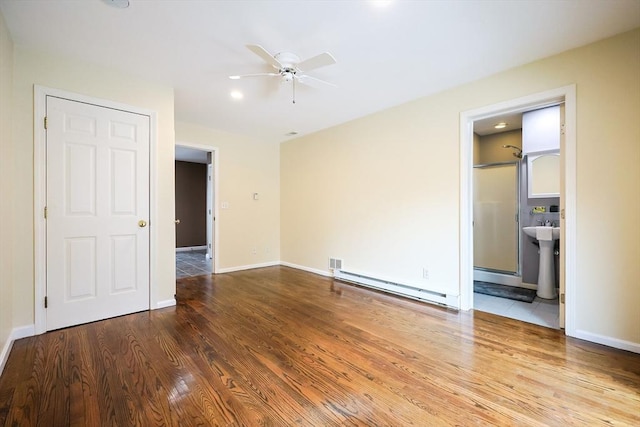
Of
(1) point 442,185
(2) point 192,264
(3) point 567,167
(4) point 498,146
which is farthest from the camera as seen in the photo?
(2) point 192,264

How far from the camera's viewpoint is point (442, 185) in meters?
3.34

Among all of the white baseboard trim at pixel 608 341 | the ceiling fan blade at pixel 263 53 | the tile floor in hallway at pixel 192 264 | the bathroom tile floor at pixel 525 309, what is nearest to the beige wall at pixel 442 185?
the white baseboard trim at pixel 608 341

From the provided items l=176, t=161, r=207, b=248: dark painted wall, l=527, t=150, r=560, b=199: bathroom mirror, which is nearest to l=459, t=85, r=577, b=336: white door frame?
l=527, t=150, r=560, b=199: bathroom mirror

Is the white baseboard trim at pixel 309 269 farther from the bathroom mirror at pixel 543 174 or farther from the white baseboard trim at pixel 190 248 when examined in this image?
the white baseboard trim at pixel 190 248

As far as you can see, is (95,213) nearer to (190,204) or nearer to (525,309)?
(525,309)

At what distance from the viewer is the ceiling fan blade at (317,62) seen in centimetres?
224

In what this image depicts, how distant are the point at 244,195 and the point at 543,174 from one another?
4.79 meters

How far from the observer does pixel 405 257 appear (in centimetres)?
372

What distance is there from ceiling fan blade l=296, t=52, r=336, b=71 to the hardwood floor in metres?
2.33

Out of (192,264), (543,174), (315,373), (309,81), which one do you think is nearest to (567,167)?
(543,174)

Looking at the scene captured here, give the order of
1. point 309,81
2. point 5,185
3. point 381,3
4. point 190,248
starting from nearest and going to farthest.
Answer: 1. point 381,3
2. point 5,185
3. point 309,81
4. point 190,248

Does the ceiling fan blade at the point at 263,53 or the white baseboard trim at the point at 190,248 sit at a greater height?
the ceiling fan blade at the point at 263,53

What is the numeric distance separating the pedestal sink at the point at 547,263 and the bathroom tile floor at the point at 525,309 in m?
0.12

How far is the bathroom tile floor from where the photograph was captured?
2.88 meters
